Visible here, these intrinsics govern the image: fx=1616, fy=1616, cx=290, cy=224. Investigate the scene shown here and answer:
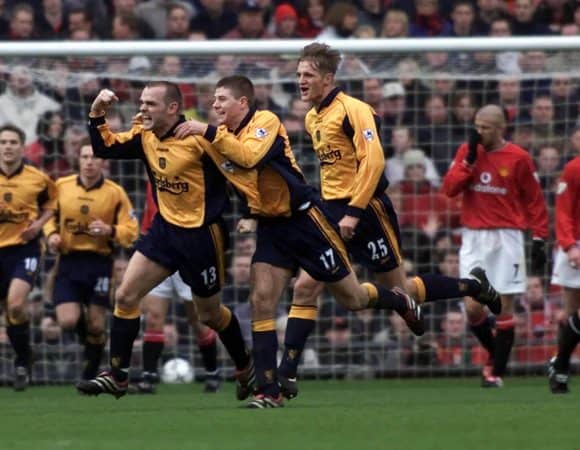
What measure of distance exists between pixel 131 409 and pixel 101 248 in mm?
3496

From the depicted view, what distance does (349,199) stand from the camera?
416 inches

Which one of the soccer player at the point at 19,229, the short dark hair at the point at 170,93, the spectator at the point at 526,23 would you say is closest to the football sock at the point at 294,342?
the short dark hair at the point at 170,93

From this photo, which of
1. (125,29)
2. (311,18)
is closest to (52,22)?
(125,29)

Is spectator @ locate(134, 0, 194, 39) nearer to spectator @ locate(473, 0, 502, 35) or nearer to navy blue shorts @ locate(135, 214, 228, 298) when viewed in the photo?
spectator @ locate(473, 0, 502, 35)

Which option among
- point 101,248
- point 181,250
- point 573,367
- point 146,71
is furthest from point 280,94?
point 181,250

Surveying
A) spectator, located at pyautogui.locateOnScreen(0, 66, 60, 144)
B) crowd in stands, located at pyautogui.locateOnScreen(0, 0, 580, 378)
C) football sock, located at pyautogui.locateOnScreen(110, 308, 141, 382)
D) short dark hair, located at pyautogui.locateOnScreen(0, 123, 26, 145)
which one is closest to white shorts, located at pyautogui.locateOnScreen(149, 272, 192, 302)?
crowd in stands, located at pyautogui.locateOnScreen(0, 0, 580, 378)

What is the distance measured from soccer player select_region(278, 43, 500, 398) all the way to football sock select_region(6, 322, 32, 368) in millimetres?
3188

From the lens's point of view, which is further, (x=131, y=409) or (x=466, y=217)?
(x=466, y=217)

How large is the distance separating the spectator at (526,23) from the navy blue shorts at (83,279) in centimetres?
534

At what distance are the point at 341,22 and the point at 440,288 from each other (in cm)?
566

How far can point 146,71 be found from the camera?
46.3ft

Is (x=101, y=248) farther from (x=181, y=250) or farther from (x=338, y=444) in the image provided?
(x=338, y=444)

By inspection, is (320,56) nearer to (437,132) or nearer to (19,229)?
(19,229)

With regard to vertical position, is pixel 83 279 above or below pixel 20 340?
above
